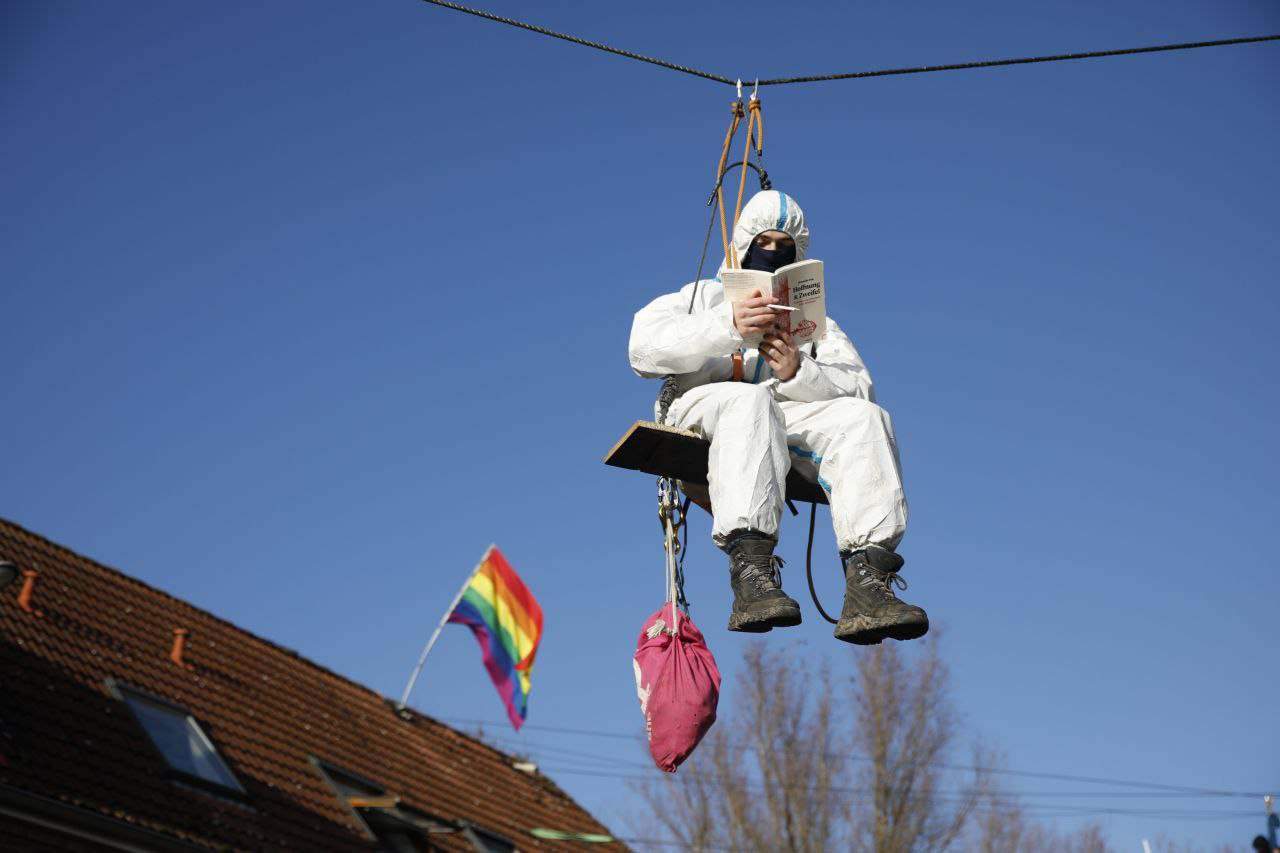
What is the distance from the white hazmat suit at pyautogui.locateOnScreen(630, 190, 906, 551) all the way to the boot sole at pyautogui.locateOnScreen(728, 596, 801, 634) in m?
0.36

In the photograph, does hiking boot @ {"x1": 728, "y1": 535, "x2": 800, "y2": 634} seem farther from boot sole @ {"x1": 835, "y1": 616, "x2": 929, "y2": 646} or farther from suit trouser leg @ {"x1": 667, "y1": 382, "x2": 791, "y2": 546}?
boot sole @ {"x1": 835, "y1": 616, "x2": 929, "y2": 646}

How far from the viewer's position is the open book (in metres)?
5.27

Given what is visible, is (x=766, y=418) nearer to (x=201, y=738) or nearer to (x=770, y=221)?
(x=770, y=221)

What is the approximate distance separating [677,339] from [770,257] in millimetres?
573

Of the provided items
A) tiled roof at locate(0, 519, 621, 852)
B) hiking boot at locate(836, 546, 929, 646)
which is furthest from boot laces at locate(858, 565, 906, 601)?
tiled roof at locate(0, 519, 621, 852)

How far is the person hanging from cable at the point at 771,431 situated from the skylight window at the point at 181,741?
694 cm

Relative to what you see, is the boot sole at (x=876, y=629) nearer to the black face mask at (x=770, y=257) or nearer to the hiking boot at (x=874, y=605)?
the hiking boot at (x=874, y=605)

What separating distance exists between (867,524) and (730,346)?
32.7 inches

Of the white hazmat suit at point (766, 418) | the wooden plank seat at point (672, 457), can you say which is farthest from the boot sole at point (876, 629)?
the wooden plank seat at point (672, 457)

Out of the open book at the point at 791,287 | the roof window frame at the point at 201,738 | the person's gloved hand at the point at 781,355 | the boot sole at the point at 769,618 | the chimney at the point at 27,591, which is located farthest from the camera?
the chimney at the point at 27,591

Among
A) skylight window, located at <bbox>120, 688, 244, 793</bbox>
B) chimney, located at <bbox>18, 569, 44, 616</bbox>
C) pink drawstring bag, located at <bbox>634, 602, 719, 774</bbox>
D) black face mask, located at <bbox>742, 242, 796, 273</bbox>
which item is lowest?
pink drawstring bag, located at <bbox>634, 602, 719, 774</bbox>

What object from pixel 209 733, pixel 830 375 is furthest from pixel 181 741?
pixel 830 375

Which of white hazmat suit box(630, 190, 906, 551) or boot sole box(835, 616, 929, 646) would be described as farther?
white hazmat suit box(630, 190, 906, 551)

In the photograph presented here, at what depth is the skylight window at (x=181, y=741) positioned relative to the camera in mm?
11180
